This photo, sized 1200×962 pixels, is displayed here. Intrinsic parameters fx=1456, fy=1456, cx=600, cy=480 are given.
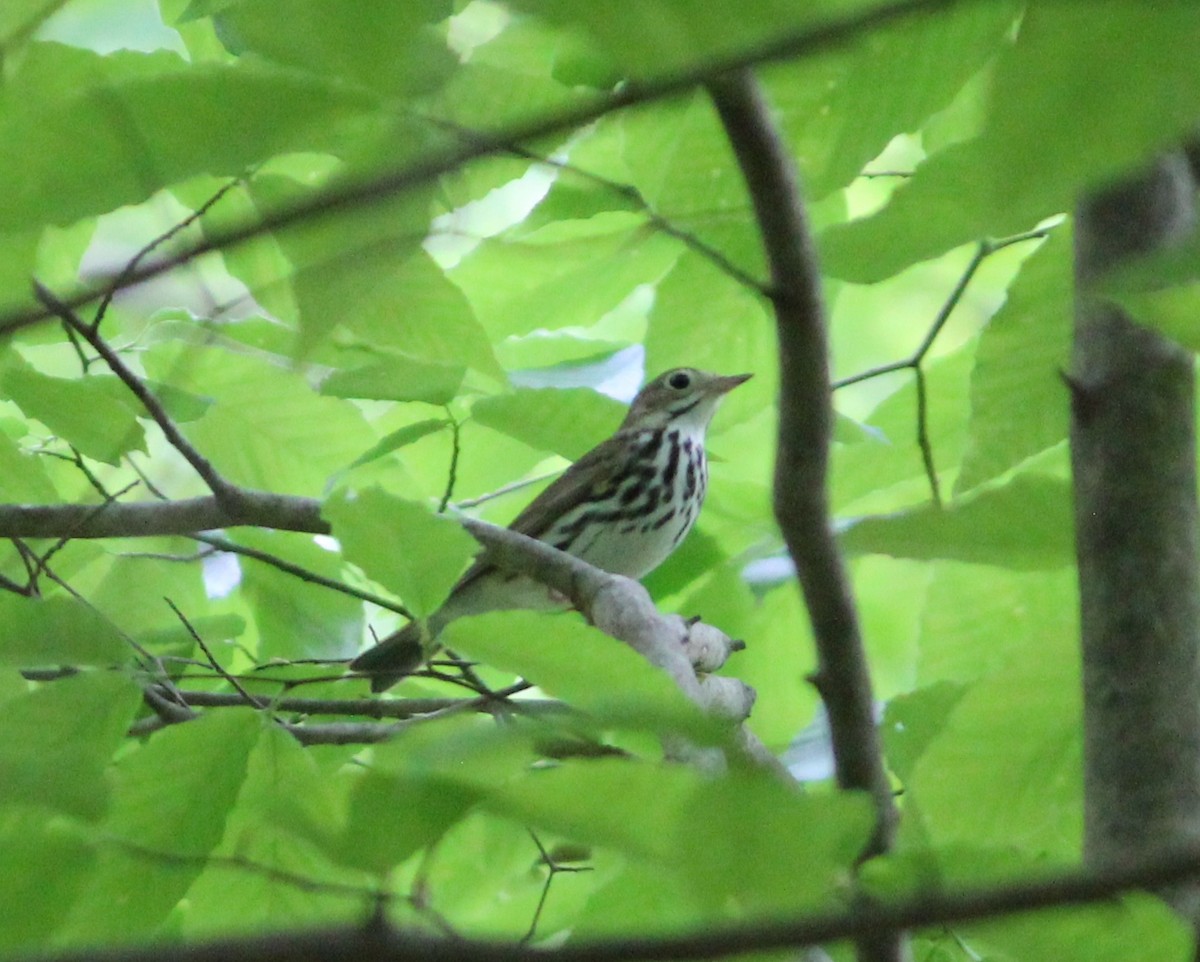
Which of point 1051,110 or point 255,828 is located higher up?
point 1051,110

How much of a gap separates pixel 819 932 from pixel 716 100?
1.67ft

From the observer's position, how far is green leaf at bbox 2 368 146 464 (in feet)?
5.51

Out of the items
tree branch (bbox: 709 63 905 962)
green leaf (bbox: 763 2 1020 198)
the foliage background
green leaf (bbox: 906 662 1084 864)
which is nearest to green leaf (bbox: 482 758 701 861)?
the foliage background

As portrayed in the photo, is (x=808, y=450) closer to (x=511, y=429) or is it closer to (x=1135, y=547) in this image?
(x=1135, y=547)

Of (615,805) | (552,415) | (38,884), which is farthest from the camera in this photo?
(552,415)

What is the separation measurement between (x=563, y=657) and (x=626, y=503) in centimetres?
269

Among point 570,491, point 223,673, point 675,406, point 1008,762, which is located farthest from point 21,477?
point 675,406

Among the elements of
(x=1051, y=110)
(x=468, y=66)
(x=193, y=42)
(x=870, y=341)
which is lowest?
(x=1051, y=110)

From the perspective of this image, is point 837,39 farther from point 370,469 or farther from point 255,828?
point 370,469

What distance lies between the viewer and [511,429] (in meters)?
1.96

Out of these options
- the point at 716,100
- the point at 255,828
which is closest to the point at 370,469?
the point at 255,828

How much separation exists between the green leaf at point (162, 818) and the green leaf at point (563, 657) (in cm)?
32

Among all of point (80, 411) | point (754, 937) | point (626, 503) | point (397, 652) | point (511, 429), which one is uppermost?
point (626, 503)

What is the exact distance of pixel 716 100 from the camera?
845 mm
